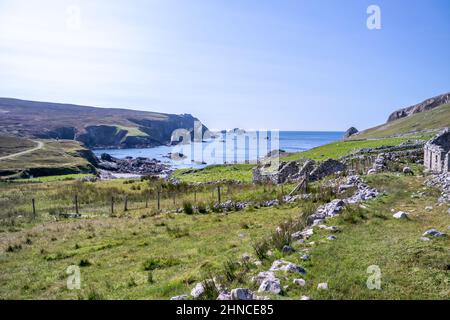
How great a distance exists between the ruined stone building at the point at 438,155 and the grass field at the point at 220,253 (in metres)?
2.37

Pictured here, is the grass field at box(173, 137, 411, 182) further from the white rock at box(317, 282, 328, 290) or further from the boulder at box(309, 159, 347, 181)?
the white rock at box(317, 282, 328, 290)

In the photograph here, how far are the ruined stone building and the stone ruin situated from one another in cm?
770

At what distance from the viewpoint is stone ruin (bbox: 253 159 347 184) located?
Result: 105 ft

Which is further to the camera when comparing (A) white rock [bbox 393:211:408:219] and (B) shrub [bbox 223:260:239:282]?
(A) white rock [bbox 393:211:408:219]

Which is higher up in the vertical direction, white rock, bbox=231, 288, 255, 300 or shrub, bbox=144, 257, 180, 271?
white rock, bbox=231, 288, 255, 300

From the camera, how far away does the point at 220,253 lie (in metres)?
13.8

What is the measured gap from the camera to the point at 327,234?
12.2m

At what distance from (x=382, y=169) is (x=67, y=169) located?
77800mm

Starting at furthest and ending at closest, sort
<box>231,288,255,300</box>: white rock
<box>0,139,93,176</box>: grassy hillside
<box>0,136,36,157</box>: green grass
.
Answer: <box>0,136,36,157</box>: green grass → <box>0,139,93,176</box>: grassy hillside → <box>231,288,255,300</box>: white rock

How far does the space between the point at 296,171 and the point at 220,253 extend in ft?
73.9

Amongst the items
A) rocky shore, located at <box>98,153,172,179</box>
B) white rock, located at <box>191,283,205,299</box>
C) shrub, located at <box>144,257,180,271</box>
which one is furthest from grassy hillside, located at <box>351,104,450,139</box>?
white rock, located at <box>191,283,205,299</box>

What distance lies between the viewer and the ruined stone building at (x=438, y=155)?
2159 centimetres
